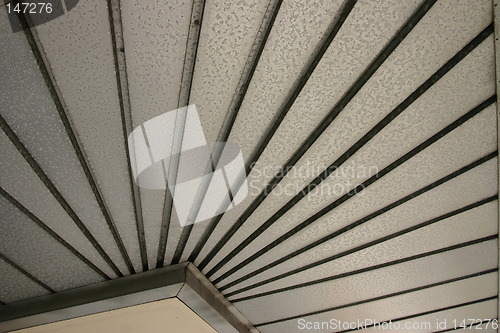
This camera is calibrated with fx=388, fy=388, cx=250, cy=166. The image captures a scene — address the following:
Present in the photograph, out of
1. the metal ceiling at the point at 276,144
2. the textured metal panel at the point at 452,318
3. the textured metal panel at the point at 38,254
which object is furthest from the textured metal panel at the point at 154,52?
the textured metal panel at the point at 452,318

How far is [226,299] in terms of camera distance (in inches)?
124

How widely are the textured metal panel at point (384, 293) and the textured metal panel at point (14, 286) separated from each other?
1.60 meters

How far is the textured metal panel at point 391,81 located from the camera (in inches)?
59.6

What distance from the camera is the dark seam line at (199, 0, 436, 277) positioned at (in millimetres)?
1530

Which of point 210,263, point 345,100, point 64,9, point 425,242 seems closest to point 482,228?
point 425,242

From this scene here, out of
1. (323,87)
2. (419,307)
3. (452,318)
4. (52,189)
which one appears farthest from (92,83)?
(452,318)

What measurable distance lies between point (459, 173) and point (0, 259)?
2.92 meters

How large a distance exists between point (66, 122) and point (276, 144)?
1023mm

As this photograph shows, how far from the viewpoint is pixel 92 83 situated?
169 cm

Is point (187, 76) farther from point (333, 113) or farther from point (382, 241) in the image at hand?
point (382, 241)

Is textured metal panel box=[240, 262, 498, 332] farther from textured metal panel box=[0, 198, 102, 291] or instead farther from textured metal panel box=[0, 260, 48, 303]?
textured metal panel box=[0, 260, 48, 303]

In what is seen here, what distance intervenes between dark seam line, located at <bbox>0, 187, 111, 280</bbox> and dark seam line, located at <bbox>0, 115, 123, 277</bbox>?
12cm

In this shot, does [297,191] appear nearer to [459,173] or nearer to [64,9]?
[459,173]

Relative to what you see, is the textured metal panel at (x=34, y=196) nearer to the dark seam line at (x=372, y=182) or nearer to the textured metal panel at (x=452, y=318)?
the dark seam line at (x=372, y=182)
